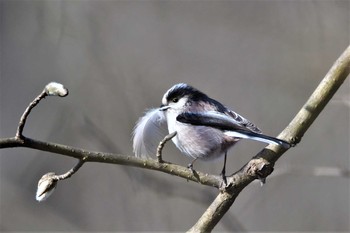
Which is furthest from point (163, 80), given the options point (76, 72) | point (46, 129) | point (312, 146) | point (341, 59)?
point (341, 59)

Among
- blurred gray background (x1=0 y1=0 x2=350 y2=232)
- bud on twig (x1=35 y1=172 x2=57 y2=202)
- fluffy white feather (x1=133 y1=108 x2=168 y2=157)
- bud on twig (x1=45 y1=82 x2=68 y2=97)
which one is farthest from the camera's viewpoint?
blurred gray background (x1=0 y1=0 x2=350 y2=232)

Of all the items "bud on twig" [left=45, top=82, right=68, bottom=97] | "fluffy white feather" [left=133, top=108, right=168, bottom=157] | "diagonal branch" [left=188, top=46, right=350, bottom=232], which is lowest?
"diagonal branch" [left=188, top=46, right=350, bottom=232]

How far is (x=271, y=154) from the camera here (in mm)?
1187

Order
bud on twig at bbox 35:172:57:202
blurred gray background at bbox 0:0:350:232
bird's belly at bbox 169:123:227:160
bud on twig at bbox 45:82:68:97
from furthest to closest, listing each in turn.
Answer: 1. blurred gray background at bbox 0:0:350:232
2. bird's belly at bbox 169:123:227:160
3. bud on twig at bbox 35:172:57:202
4. bud on twig at bbox 45:82:68:97

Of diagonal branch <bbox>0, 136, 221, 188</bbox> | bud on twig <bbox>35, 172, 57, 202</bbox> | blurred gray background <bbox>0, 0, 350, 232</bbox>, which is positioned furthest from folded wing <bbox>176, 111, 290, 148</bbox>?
blurred gray background <bbox>0, 0, 350, 232</bbox>

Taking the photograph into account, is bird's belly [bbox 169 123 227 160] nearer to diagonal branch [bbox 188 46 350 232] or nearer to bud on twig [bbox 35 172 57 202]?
diagonal branch [bbox 188 46 350 232]

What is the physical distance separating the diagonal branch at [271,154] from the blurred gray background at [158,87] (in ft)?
2.97

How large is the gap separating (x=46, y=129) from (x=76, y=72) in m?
0.31

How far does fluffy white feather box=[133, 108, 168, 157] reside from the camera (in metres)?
1.13

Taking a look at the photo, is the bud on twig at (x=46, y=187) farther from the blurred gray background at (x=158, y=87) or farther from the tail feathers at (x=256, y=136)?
the blurred gray background at (x=158, y=87)

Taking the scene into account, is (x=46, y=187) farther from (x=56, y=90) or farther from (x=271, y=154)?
(x=271, y=154)

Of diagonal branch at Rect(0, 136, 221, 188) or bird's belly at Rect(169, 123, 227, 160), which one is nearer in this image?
diagonal branch at Rect(0, 136, 221, 188)

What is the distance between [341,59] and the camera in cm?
128

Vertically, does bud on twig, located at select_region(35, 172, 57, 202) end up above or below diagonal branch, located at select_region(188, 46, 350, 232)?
above
